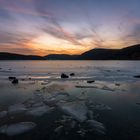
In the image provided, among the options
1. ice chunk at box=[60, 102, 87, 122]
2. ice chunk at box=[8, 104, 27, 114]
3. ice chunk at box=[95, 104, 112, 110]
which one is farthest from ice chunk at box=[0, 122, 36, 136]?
ice chunk at box=[95, 104, 112, 110]

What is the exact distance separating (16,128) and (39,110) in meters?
2.05

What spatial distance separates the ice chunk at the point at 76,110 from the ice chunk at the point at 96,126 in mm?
449

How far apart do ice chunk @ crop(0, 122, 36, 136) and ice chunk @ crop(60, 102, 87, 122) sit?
5.98 feet

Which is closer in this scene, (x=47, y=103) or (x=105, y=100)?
(x=47, y=103)

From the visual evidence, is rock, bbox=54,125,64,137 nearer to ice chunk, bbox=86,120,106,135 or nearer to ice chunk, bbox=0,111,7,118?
ice chunk, bbox=86,120,106,135

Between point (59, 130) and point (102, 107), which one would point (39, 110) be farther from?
point (102, 107)

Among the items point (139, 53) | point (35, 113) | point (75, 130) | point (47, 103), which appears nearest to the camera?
point (75, 130)

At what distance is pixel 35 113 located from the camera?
7.54 m

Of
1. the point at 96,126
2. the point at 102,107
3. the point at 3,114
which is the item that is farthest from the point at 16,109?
the point at 102,107

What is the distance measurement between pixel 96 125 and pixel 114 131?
2.32 ft

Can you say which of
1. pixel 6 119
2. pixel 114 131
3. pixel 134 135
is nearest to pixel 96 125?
pixel 114 131

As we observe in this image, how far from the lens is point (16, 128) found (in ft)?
19.3

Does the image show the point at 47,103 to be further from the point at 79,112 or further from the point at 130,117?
the point at 130,117

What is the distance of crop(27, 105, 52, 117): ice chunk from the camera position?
24.7 ft
